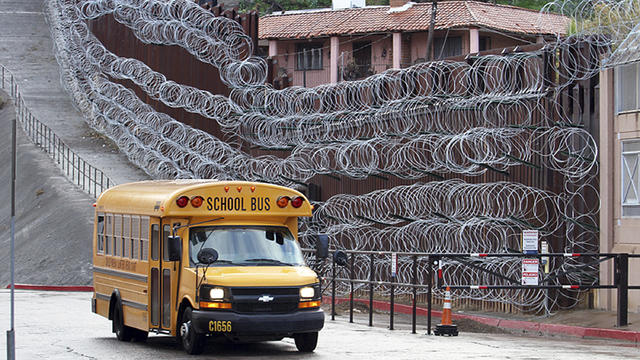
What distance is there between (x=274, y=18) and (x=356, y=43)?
6280mm

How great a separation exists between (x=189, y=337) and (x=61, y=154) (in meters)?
34.2

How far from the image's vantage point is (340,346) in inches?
614

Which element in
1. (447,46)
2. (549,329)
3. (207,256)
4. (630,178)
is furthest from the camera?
(447,46)

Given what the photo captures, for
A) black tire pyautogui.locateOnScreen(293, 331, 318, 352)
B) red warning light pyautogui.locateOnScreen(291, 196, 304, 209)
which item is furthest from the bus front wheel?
red warning light pyautogui.locateOnScreen(291, 196, 304, 209)

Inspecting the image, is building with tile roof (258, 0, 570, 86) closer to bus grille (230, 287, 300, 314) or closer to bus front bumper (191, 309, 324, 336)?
bus grille (230, 287, 300, 314)

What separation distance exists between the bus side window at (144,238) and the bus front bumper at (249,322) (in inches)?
70.6

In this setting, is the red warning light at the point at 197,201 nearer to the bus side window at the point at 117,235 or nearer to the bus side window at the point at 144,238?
the bus side window at the point at 144,238

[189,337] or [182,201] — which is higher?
[182,201]

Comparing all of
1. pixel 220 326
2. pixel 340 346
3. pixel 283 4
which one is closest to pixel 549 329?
pixel 340 346

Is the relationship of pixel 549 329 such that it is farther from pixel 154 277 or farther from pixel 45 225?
pixel 45 225

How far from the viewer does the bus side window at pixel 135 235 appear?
15555 millimetres

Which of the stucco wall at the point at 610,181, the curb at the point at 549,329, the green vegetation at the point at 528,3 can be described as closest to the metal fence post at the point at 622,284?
the curb at the point at 549,329

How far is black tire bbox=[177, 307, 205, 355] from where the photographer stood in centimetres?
1379

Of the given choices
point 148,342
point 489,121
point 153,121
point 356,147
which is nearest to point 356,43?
point 153,121
